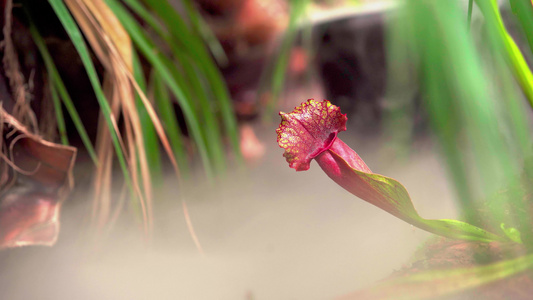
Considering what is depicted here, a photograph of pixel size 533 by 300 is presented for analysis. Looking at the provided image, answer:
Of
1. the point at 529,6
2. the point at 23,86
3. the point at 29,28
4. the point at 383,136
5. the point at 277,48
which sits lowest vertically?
the point at 529,6

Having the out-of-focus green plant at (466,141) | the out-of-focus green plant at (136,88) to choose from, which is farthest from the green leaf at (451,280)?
the out-of-focus green plant at (136,88)

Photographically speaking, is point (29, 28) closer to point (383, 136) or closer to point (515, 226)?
point (515, 226)

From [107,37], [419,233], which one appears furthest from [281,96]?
[419,233]

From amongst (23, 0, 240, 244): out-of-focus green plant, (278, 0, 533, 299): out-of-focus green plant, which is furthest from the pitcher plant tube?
(23, 0, 240, 244): out-of-focus green plant

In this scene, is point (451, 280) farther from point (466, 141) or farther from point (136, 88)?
point (136, 88)

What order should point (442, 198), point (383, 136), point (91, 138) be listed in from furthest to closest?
point (383, 136)
point (91, 138)
point (442, 198)

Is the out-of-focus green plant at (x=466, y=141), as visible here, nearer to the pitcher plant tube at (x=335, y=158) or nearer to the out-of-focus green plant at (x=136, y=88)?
the pitcher plant tube at (x=335, y=158)

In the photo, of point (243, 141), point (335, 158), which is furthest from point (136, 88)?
point (243, 141)

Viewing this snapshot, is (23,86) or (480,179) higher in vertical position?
(23,86)
